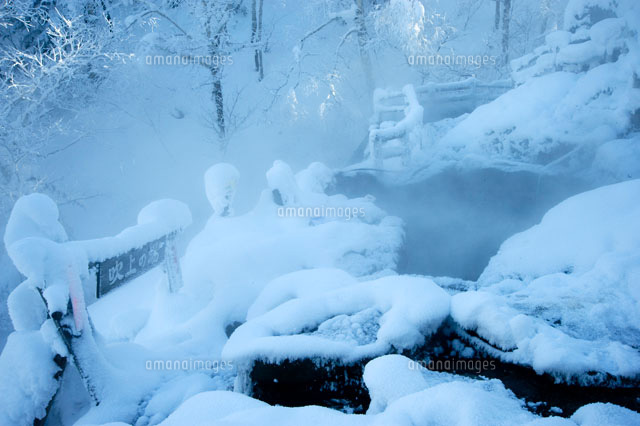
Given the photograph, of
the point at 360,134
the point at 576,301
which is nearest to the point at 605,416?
the point at 576,301

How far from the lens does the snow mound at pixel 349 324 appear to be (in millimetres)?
3162

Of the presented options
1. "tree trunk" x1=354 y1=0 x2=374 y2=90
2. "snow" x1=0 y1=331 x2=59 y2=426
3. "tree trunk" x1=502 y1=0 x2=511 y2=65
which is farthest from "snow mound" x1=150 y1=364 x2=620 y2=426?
"tree trunk" x1=502 y1=0 x2=511 y2=65

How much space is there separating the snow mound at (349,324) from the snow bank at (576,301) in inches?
15.3

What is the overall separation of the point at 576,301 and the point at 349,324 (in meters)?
2.27

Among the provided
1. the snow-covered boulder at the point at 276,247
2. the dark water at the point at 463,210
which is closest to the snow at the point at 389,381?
the snow-covered boulder at the point at 276,247

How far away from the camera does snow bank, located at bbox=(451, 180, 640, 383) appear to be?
275 centimetres

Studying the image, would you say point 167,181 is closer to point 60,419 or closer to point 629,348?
point 60,419

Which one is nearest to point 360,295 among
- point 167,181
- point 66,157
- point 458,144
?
point 458,144

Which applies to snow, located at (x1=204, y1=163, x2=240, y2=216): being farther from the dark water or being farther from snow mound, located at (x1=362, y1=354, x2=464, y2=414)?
snow mound, located at (x1=362, y1=354, x2=464, y2=414)

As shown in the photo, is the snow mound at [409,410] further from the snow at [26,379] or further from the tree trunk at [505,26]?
the tree trunk at [505,26]

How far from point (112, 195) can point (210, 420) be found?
1610cm

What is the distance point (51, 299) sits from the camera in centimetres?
304

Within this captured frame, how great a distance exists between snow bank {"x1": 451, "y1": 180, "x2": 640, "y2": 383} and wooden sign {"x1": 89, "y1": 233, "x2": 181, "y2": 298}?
325cm

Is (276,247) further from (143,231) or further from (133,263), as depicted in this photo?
(133,263)
